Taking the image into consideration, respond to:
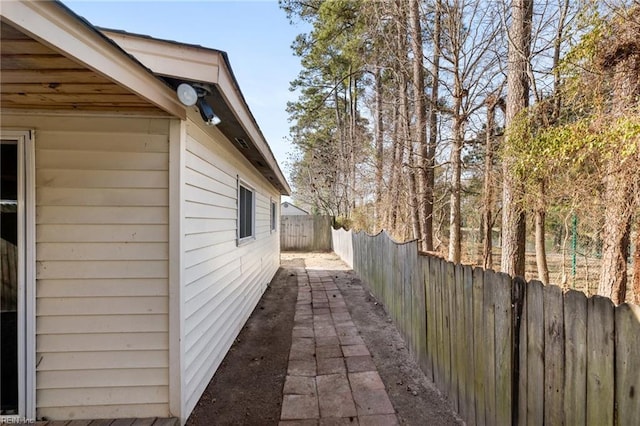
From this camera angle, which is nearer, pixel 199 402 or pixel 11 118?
pixel 11 118

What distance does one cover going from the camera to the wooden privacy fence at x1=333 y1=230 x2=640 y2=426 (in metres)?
1.31

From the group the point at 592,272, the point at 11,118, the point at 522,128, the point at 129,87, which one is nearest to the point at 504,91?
the point at 522,128

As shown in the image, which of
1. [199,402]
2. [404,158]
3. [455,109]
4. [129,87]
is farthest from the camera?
[404,158]

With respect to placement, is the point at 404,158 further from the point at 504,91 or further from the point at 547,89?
the point at 547,89

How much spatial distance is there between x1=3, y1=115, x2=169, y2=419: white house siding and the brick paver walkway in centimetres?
109

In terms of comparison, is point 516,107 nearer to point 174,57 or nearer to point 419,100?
point 419,100

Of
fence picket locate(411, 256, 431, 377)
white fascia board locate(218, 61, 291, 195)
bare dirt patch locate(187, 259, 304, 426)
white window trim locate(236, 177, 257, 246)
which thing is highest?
white fascia board locate(218, 61, 291, 195)

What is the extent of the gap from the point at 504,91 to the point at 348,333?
555 centimetres

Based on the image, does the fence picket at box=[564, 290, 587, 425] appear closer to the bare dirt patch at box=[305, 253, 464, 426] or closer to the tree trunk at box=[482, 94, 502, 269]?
the bare dirt patch at box=[305, 253, 464, 426]

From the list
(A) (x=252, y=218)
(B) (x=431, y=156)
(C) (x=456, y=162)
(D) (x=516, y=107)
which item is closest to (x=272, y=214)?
(A) (x=252, y=218)

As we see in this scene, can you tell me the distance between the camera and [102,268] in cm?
247

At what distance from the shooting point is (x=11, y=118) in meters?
2.35

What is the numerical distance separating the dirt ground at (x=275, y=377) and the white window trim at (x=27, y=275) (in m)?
1.14

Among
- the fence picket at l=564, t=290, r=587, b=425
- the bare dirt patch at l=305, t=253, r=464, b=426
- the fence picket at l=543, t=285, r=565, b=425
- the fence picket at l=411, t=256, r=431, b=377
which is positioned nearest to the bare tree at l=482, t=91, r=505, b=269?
the bare dirt patch at l=305, t=253, r=464, b=426
